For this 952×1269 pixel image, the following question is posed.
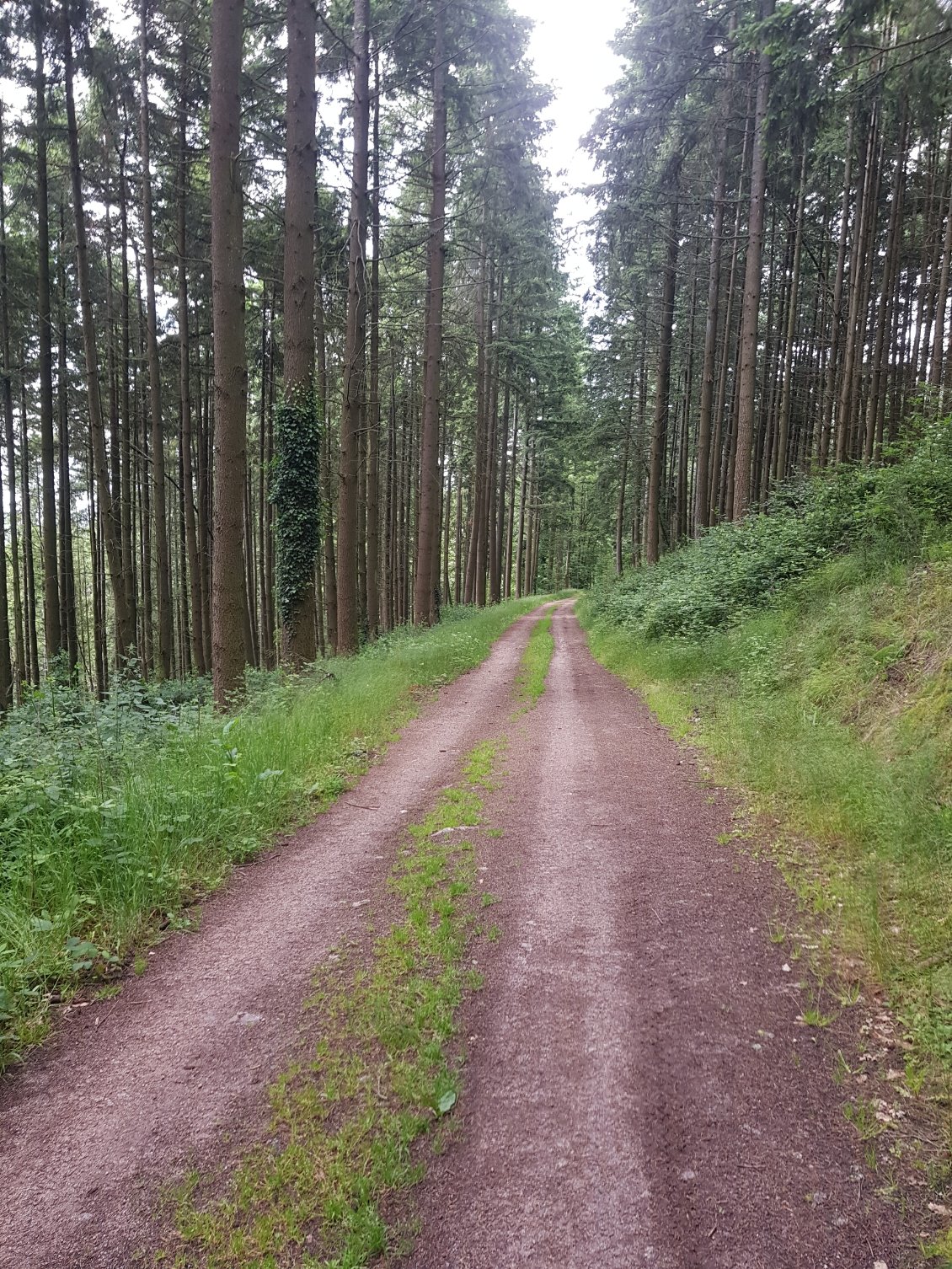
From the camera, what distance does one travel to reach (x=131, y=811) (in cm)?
457

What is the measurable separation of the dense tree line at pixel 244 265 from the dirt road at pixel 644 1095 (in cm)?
646

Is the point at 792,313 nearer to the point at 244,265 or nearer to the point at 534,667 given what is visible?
the point at 534,667

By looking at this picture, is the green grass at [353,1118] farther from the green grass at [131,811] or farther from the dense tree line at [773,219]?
the dense tree line at [773,219]

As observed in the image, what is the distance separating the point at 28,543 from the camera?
70.0 ft

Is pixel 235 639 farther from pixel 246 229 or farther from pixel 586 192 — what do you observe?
pixel 586 192

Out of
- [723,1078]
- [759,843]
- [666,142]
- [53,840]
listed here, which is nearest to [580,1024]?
[723,1078]

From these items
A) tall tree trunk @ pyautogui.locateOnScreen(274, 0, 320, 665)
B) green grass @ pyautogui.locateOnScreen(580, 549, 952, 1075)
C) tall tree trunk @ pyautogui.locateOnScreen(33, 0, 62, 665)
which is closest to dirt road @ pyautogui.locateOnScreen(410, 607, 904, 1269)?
Answer: green grass @ pyautogui.locateOnScreen(580, 549, 952, 1075)

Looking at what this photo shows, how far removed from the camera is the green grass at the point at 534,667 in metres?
11.3

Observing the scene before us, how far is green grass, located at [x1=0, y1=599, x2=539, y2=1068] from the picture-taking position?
344 centimetres

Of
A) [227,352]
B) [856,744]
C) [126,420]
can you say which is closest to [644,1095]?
[856,744]

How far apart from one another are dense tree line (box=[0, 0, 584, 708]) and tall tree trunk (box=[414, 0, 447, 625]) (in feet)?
0.23

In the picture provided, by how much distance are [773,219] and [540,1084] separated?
2564 centimetres

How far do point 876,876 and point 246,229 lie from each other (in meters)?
19.2

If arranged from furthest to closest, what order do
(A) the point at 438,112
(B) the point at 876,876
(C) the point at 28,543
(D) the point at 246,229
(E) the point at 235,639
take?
(C) the point at 28,543 < (D) the point at 246,229 < (A) the point at 438,112 < (E) the point at 235,639 < (B) the point at 876,876
